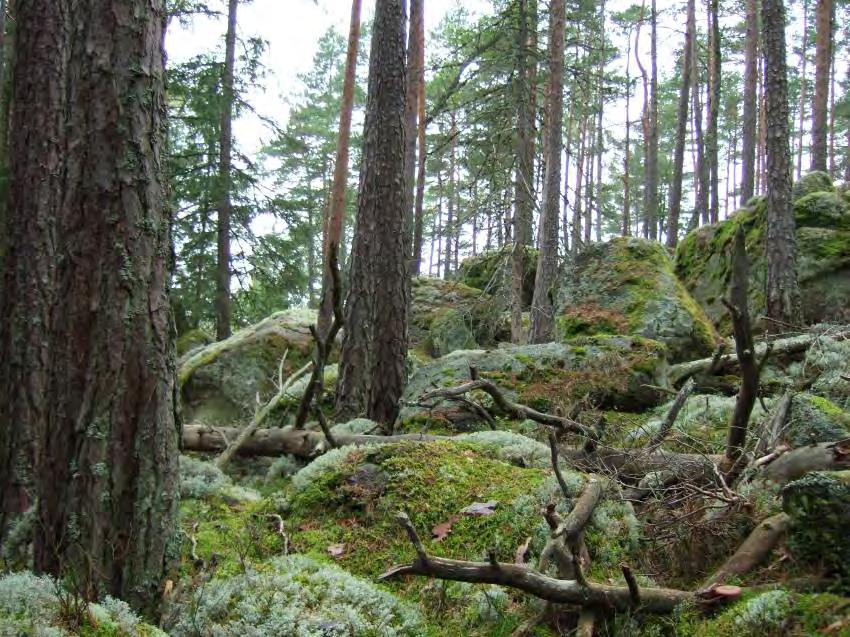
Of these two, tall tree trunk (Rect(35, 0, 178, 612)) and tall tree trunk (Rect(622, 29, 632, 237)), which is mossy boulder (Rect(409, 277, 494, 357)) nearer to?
tall tree trunk (Rect(35, 0, 178, 612))

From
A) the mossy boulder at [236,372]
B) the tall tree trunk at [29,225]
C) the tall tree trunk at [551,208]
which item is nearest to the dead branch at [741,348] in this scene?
the tall tree trunk at [29,225]

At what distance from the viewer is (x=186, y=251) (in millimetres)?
15680

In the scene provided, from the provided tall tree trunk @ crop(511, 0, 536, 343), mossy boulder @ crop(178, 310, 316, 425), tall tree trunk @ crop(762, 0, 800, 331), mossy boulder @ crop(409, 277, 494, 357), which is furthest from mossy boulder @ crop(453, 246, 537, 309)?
tall tree trunk @ crop(762, 0, 800, 331)

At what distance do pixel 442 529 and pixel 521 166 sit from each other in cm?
940

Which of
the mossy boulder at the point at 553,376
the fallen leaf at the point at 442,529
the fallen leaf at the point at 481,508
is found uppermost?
the mossy boulder at the point at 553,376

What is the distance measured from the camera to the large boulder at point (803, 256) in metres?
10.6

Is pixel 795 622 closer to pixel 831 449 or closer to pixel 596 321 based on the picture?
pixel 831 449

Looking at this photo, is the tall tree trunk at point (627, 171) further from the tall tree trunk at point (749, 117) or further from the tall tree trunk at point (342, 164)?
the tall tree trunk at point (342, 164)

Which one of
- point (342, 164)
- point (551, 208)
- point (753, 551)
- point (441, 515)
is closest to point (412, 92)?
point (342, 164)

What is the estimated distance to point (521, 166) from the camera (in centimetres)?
1218

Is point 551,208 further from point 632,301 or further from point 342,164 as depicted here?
point 342,164

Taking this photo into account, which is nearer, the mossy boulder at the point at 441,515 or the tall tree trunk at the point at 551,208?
the mossy boulder at the point at 441,515

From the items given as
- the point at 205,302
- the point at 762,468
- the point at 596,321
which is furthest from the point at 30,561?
the point at 205,302

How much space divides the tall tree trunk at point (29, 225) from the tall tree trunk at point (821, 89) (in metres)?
16.8
